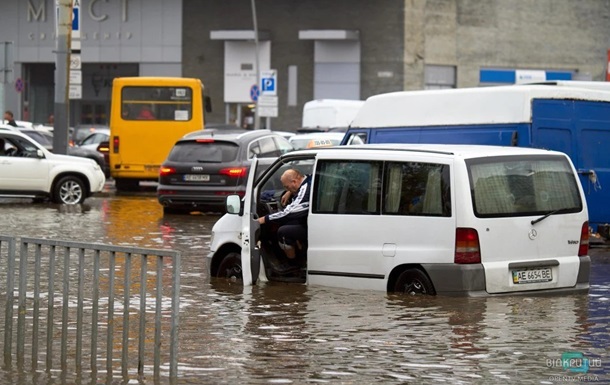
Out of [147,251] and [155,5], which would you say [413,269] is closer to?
[147,251]

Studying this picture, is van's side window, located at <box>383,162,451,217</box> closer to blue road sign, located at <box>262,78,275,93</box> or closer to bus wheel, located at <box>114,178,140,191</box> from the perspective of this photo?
bus wheel, located at <box>114,178,140,191</box>

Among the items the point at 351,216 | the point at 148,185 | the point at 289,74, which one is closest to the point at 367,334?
the point at 351,216

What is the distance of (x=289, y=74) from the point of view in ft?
209

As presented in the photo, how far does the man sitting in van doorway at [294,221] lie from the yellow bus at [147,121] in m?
20.9

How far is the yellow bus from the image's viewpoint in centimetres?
3578

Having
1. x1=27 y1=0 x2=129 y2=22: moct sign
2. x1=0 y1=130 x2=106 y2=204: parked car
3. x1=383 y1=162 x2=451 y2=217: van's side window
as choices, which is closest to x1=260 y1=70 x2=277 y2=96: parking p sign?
x1=27 y1=0 x2=129 y2=22: moct sign

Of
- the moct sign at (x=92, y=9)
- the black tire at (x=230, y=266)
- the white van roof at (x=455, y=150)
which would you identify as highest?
the moct sign at (x=92, y=9)

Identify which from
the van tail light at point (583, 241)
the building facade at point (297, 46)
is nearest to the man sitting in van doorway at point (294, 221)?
the van tail light at point (583, 241)

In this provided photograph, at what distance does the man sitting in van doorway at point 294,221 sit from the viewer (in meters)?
14.7

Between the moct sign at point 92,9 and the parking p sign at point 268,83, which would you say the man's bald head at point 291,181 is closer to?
the parking p sign at point 268,83

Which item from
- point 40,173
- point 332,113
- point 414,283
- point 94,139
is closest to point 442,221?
point 414,283

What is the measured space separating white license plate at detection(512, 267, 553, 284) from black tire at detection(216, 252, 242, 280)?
328 cm

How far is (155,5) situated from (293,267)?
51.2 metres

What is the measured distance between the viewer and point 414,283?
1394 cm
